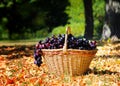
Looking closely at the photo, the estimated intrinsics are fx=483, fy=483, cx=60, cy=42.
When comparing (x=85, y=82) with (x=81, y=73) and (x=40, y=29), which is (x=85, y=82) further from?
(x=40, y=29)

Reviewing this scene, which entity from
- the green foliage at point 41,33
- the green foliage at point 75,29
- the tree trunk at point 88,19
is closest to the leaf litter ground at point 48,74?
the tree trunk at point 88,19

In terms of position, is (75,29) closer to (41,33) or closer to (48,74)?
(41,33)

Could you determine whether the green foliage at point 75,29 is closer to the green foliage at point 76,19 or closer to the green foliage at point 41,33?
the green foliage at point 76,19

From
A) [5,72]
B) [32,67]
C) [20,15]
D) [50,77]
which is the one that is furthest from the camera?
[20,15]

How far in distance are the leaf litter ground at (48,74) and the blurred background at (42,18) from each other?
815 inches

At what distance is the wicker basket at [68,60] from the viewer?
8812mm

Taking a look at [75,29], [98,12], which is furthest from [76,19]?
[75,29]

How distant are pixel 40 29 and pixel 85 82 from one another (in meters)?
32.7

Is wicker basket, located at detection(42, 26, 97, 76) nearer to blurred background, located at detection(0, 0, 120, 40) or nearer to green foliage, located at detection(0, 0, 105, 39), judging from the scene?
blurred background, located at detection(0, 0, 120, 40)

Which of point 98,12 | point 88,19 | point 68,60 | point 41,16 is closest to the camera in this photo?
point 68,60

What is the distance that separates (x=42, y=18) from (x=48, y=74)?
3119 cm

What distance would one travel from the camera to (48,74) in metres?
9.23

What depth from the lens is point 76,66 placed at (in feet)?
29.2

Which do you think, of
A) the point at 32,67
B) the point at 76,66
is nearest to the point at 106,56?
the point at 32,67
